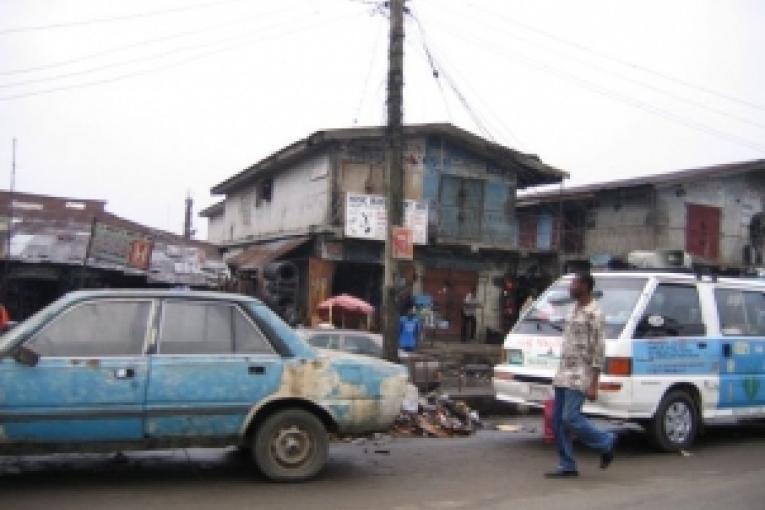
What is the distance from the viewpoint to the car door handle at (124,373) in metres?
5.80

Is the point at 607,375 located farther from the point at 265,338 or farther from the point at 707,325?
the point at 265,338

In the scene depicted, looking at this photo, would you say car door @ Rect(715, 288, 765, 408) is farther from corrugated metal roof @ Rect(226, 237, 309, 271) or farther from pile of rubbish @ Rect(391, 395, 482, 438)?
corrugated metal roof @ Rect(226, 237, 309, 271)

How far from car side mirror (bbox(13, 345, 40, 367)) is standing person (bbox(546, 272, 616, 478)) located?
4172mm

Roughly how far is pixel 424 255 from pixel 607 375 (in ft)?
52.9

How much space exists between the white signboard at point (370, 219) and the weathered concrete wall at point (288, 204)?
→ 1.19 meters

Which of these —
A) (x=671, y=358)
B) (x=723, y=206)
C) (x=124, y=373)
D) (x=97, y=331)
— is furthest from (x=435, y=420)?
(x=723, y=206)

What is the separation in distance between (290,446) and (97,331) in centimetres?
175

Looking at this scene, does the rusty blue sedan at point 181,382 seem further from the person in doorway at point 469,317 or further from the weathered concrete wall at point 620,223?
the weathered concrete wall at point 620,223

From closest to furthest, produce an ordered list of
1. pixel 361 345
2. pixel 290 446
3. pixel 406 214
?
pixel 290 446, pixel 361 345, pixel 406 214

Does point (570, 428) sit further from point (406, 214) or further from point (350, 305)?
point (406, 214)

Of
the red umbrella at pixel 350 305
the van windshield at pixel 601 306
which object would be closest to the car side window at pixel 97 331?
the van windshield at pixel 601 306

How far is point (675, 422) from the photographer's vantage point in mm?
8055

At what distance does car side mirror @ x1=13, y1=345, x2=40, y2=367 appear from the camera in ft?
18.3

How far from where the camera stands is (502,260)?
25.2 metres
